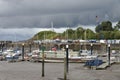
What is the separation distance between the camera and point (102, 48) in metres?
179

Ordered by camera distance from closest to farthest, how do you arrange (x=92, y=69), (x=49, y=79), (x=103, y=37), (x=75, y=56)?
(x=49, y=79) → (x=92, y=69) → (x=75, y=56) → (x=103, y=37)

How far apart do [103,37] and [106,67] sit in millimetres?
122408

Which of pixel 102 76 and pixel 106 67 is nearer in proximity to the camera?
pixel 102 76

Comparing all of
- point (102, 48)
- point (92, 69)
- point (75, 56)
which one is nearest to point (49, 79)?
point (92, 69)

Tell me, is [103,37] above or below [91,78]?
above

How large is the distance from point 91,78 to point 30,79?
33.4ft

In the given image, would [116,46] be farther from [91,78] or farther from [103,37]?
[91,78]

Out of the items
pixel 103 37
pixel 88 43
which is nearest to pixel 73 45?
pixel 88 43

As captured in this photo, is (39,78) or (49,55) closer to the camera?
(39,78)

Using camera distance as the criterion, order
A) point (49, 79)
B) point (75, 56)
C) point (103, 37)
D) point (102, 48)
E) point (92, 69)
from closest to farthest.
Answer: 1. point (49, 79)
2. point (92, 69)
3. point (75, 56)
4. point (102, 48)
5. point (103, 37)

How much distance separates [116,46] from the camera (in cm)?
18838

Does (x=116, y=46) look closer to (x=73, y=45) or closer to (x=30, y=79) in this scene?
(x=73, y=45)

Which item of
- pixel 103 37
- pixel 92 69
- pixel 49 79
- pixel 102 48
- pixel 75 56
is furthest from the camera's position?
pixel 103 37

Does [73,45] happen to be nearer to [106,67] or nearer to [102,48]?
[102,48]
